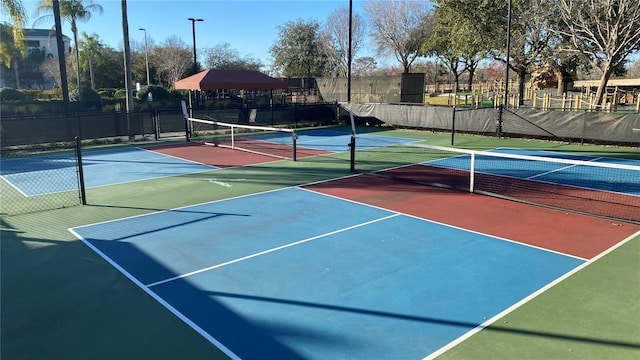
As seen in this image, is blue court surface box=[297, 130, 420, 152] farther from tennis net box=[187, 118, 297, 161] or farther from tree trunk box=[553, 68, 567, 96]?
tree trunk box=[553, 68, 567, 96]

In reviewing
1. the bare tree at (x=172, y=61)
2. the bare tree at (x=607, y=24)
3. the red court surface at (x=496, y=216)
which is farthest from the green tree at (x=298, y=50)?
the red court surface at (x=496, y=216)

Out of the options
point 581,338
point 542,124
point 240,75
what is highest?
point 240,75

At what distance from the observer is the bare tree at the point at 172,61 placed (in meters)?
64.2

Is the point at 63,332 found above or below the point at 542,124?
below

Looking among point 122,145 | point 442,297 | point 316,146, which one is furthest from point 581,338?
point 122,145

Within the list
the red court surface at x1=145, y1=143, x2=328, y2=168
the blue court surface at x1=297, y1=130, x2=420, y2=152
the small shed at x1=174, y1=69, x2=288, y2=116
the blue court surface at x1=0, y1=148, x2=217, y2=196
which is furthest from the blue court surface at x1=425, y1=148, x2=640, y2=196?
the small shed at x1=174, y1=69, x2=288, y2=116

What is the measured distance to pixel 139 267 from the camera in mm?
7160

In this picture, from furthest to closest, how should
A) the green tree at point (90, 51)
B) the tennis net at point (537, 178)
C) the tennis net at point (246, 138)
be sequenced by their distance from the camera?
the green tree at point (90, 51)
the tennis net at point (246, 138)
the tennis net at point (537, 178)

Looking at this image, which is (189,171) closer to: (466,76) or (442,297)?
(442,297)

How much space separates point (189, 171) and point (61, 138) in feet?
32.3

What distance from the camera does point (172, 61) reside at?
210 ft

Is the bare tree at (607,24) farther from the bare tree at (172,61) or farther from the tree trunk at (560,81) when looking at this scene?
the bare tree at (172,61)

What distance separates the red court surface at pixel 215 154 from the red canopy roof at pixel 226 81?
781cm

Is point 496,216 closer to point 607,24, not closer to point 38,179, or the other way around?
point 38,179
